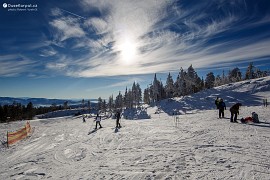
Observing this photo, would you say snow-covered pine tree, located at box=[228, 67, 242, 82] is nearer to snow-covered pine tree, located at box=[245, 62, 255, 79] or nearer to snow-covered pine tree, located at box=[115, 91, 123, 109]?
snow-covered pine tree, located at box=[245, 62, 255, 79]

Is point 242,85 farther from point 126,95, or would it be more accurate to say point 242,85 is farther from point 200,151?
point 200,151

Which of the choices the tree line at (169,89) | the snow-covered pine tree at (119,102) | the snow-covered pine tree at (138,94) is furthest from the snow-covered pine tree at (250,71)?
the snow-covered pine tree at (119,102)

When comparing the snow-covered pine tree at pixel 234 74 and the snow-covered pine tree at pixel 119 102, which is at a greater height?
the snow-covered pine tree at pixel 234 74

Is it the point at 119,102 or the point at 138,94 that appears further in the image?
the point at 119,102

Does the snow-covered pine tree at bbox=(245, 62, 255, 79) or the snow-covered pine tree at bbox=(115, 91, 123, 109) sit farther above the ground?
the snow-covered pine tree at bbox=(245, 62, 255, 79)

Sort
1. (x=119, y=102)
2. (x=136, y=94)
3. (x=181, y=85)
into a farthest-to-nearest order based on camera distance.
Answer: (x=119, y=102) < (x=136, y=94) < (x=181, y=85)

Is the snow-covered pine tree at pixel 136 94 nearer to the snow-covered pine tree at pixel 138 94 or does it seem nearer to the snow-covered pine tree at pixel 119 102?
the snow-covered pine tree at pixel 138 94

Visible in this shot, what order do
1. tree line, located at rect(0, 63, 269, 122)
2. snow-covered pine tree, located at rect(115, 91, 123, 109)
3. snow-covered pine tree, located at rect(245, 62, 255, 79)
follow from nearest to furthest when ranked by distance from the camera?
tree line, located at rect(0, 63, 269, 122) < snow-covered pine tree, located at rect(245, 62, 255, 79) < snow-covered pine tree, located at rect(115, 91, 123, 109)

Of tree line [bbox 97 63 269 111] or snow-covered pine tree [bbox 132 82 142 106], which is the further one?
snow-covered pine tree [bbox 132 82 142 106]

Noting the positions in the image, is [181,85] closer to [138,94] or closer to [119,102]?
[138,94]

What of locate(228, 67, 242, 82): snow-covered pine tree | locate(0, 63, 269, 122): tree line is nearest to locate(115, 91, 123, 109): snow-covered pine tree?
locate(0, 63, 269, 122): tree line

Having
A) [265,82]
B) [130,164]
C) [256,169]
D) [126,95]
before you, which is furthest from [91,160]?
[126,95]

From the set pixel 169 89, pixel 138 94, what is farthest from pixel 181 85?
pixel 138 94

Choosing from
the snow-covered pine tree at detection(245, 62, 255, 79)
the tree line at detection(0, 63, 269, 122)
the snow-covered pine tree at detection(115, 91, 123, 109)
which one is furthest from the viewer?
the snow-covered pine tree at detection(115, 91, 123, 109)
